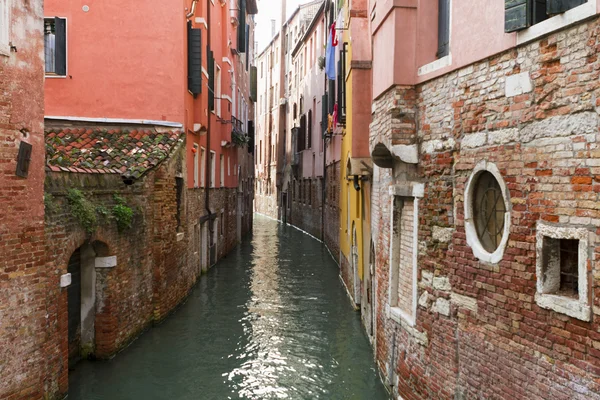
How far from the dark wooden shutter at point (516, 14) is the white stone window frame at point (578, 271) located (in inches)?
58.1

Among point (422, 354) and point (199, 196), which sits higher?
point (199, 196)

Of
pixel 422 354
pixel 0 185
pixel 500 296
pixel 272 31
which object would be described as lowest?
pixel 422 354

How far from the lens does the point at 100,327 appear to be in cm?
865

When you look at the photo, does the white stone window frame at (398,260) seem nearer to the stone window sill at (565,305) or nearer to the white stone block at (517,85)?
the white stone block at (517,85)

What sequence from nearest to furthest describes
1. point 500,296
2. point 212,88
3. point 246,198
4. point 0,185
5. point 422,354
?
point 500,296 → point 0,185 → point 422,354 → point 212,88 → point 246,198

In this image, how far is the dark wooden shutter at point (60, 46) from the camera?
1145cm

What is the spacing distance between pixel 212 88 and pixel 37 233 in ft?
35.6

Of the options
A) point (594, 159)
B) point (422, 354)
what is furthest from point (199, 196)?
point (594, 159)

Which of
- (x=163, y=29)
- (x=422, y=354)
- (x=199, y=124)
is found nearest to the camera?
(x=422, y=354)

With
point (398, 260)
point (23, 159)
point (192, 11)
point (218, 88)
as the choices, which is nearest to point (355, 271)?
point (398, 260)

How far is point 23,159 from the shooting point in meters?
5.88

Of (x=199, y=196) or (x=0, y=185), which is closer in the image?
(x=0, y=185)

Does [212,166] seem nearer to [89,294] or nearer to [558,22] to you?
[89,294]

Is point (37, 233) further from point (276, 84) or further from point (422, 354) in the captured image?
point (276, 84)
